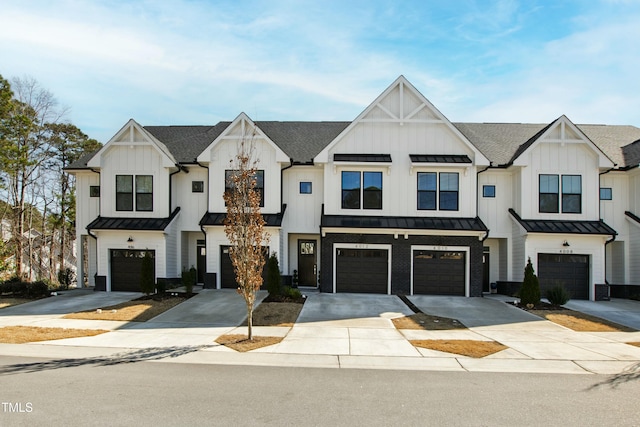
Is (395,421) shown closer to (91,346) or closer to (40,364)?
(40,364)

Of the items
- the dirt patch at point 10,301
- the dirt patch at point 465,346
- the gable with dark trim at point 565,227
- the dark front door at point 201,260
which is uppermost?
the gable with dark trim at point 565,227

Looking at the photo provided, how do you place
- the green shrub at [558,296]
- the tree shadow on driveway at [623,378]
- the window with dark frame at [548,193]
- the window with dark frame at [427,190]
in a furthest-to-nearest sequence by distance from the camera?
the window with dark frame at [427,190]
the window with dark frame at [548,193]
the green shrub at [558,296]
the tree shadow on driveway at [623,378]

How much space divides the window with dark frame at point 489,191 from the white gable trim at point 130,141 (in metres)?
16.2

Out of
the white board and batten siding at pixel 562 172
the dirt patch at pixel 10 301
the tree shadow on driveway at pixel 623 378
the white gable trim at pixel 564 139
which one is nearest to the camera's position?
the tree shadow on driveway at pixel 623 378

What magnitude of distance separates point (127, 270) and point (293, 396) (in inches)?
641

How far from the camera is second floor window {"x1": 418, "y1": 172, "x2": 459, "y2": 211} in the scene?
64.0ft

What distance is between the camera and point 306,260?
69.3 feet

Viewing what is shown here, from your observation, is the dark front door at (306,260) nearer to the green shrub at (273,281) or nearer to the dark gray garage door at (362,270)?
the dark gray garage door at (362,270)

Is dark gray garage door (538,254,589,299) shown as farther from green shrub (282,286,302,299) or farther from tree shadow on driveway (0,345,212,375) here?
tree shadow on driveway (0,345,212,375)

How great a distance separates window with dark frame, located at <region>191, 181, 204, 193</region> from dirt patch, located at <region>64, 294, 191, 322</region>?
5833mm

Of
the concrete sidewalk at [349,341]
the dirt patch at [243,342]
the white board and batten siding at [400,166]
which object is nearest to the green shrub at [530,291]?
the concrete sidewalk at [349,341]

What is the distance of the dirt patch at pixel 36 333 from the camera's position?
10639 mm

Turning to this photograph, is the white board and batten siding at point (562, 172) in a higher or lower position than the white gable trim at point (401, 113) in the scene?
lower

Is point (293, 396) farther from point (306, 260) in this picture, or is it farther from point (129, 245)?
point (129, 245)
